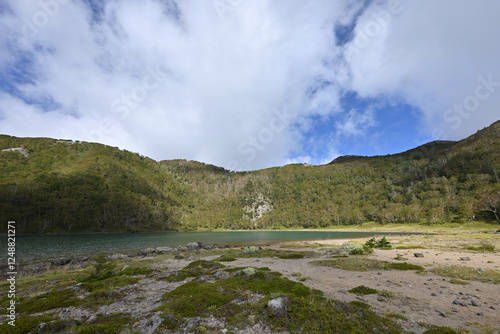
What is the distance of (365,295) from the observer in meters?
13.8

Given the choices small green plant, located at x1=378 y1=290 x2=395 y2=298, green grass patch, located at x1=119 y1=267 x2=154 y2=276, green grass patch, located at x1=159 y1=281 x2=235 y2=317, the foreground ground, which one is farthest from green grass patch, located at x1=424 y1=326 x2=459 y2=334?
green grass patch, located at x1=119 y1=267 x2=154 y2=276

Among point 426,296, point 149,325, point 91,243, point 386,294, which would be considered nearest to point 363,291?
point 386,294

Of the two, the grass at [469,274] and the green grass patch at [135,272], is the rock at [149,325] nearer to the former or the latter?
the green grass patch at [135,272]

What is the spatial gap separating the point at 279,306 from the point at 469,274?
772 inches

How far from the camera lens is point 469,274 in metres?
17.8

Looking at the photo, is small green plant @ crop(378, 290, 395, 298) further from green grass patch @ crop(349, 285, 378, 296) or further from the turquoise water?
the turquoise water

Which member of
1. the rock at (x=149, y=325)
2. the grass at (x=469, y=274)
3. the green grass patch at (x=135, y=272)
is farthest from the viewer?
the green grass patch at (x=135, y=272)

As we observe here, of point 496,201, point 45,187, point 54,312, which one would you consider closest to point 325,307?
point 54,312

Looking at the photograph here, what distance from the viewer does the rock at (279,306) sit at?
31.4 ft

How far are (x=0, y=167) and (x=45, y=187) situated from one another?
209ft

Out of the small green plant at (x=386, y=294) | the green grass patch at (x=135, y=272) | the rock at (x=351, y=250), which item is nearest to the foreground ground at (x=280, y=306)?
the small green plant at (x=386, y=294)

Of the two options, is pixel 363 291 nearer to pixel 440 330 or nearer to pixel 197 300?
pixel 440 330

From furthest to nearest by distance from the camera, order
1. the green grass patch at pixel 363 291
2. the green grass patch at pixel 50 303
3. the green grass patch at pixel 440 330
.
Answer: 1. the green grass patch at pixel 363 291
2. the green grass patch at pixel 50 303
3. the green grass patch at pixel 440 330

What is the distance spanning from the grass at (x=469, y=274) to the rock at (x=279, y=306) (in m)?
17.8
